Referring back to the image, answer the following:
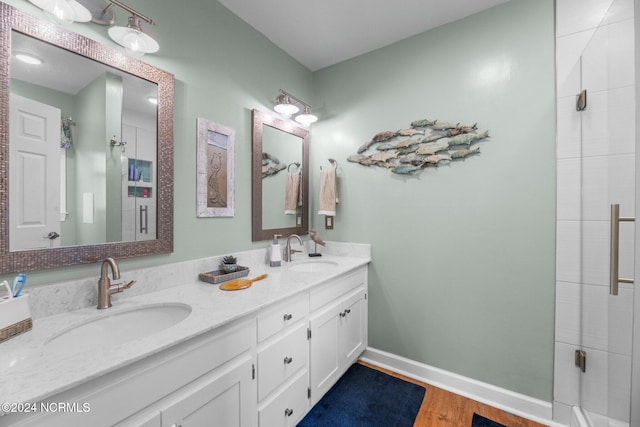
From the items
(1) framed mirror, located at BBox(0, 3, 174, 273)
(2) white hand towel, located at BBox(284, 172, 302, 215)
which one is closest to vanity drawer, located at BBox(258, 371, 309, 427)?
(1) framed mirror, located at BBox(0, 3, 174, 273)

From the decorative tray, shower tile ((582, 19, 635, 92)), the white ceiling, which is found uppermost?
the white ceiling

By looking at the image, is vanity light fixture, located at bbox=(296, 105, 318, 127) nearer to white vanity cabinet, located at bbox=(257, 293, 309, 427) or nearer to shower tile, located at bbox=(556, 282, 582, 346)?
white vanity cabinet, located at bbox=(257, 293, 309, 427)

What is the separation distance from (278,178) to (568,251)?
193 cm

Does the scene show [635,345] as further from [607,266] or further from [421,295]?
[421,295]

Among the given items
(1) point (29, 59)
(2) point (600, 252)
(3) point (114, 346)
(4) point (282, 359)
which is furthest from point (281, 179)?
(2) point (600, 252)

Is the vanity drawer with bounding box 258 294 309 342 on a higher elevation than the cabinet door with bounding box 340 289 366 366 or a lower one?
higher

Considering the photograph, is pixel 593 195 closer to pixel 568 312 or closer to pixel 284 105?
pixel 568 312

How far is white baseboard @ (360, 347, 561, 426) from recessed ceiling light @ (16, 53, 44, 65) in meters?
2.55

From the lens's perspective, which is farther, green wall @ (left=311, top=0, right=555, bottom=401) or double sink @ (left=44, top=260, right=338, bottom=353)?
green wall @ (left=311, top=0, right=555, bottom=401)

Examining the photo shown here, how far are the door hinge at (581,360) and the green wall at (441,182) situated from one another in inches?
5.6

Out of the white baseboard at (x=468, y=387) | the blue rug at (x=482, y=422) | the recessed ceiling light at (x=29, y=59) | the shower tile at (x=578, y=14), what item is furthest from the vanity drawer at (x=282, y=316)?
the shower tile at (x=578, y=14)

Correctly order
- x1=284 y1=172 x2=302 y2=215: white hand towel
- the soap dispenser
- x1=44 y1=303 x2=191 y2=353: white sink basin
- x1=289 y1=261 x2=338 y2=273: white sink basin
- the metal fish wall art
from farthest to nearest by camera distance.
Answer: x1=284 y1=172 x2=302 y2=215: white hand towel, x1=289 y1=261 x2=338 y2=273: white sink basin, the soap dispenser, the metal fish wall art, x1=44 y1=303 x2=191 y2=353: white sink basin

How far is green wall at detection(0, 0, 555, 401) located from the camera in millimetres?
1554

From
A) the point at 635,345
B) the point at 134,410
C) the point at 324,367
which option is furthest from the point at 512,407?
the point at 134,410
